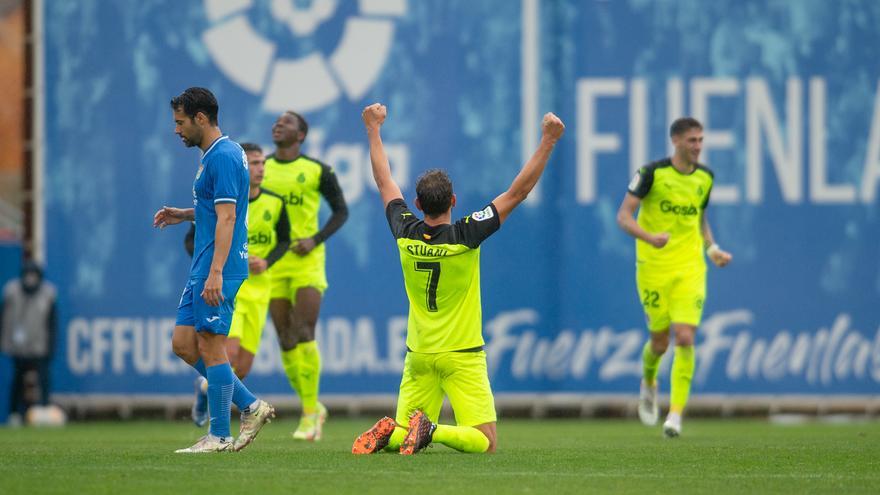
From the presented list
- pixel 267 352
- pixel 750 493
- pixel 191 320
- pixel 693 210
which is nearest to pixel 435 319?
pixel 191 320

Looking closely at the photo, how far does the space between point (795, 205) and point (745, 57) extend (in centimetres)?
174

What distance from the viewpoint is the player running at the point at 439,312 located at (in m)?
8.99

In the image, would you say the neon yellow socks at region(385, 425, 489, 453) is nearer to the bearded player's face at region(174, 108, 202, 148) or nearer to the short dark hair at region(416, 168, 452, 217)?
the short dark hair at region(416, 168, 452, 217)

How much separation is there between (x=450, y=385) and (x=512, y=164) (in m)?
7.92

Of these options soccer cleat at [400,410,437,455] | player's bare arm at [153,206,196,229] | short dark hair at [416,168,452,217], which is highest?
short dark hair at [416,168,452,217]

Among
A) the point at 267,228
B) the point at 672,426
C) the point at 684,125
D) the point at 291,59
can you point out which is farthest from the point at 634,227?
the point at 291,59

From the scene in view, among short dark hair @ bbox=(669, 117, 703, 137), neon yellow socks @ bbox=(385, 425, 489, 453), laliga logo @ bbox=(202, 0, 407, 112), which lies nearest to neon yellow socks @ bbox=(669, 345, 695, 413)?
short dark hair @ bbox=(669, 117, 703, 137)

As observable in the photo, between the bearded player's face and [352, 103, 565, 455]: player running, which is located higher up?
the bearded player's face

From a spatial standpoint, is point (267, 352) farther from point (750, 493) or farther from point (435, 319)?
point (750, 493)

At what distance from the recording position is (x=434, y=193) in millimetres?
8953

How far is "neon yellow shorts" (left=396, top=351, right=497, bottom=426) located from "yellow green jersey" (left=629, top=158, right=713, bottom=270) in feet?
14.1

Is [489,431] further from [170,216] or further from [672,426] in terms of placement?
[672,426]

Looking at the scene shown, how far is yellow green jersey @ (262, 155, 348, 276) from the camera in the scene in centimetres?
1263

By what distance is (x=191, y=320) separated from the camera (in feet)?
29.8
